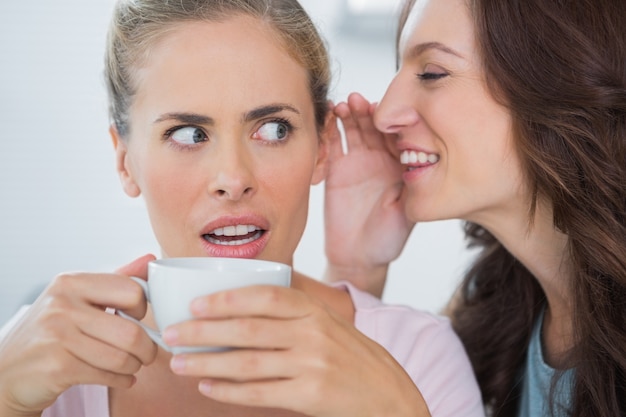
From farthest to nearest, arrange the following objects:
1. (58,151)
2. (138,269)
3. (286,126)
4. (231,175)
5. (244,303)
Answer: (58,151)
(286,126)
(231,175)
(138,269)
(244,303)

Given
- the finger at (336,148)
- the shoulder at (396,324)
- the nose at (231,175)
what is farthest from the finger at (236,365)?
the finger at (336,148)

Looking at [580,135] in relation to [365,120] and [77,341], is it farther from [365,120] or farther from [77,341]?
[77,341]

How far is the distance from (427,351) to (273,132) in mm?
547

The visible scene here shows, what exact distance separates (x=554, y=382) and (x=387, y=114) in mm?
665

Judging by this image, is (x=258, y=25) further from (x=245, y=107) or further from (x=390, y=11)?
(x=390, y=11)

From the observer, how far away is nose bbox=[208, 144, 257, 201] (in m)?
1.22

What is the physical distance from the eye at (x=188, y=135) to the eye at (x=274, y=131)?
10 centimetres

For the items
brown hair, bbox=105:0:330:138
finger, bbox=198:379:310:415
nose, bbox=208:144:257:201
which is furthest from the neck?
finger, bbox=198:379:310:415

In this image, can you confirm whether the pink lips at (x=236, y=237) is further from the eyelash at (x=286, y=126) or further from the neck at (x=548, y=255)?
the neck at (x=548, y=255)

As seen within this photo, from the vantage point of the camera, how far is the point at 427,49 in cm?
149

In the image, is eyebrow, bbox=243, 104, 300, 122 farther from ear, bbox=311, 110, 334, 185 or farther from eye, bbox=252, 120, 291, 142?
ear, bbox=311, 110, 334, 185

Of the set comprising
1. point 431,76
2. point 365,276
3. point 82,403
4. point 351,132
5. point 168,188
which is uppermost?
point 431,76

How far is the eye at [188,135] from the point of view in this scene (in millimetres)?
1270

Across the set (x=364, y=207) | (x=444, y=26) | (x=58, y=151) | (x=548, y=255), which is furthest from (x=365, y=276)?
(x=58, y=151)
